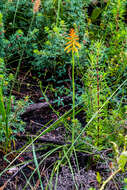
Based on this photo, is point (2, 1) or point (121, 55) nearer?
point (121, 55)

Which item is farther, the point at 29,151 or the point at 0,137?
the point at 29,151

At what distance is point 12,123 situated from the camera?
1722mm

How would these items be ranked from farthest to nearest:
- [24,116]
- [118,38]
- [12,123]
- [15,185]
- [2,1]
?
1. [2,1]
2. [118,38]
3. [24,116]
4. [12,123]
5. [15,185]

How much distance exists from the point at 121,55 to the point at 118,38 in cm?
18

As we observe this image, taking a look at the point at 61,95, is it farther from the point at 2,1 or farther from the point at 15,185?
the point at 2,1

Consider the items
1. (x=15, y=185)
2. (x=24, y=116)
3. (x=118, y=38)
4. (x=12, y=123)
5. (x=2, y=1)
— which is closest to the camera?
(x=15, y=185)

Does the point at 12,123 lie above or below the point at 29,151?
above

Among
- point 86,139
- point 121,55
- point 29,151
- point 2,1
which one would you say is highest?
point 2,1

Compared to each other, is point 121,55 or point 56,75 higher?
point 121,55

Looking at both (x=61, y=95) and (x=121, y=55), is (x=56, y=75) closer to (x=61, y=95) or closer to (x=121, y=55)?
(x=61, y=95)

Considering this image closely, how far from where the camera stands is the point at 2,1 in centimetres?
239

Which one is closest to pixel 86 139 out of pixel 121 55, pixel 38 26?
pixel 121 55

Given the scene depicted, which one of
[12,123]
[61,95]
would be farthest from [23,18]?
[12,123]

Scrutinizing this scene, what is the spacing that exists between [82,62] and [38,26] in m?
0.61
